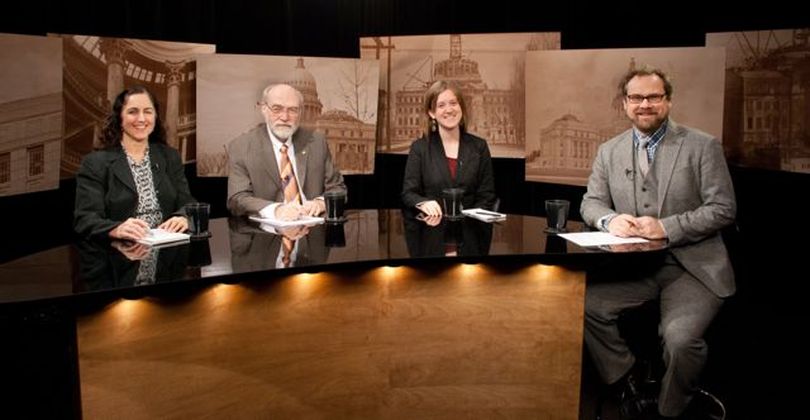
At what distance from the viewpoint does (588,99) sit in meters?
4.75

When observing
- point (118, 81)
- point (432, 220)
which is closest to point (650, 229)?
point (432, 220)

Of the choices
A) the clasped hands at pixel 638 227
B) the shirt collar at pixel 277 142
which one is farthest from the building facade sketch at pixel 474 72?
the clasped hands at pixel 638 227

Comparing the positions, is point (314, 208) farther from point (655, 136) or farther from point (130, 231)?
point (655, 136)

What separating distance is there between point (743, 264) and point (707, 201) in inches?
51.2

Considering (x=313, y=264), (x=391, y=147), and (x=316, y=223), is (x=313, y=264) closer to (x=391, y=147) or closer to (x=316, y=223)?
(x=316, y=223)

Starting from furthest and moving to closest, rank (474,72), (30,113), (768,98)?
(474,72)
(768,98)
(30,113)

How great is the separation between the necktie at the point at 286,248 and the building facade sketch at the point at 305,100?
77.2 inches

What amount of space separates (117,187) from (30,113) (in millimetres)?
739

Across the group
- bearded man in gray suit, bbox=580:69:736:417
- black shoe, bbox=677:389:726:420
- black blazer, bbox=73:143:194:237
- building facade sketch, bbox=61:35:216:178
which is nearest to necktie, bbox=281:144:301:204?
black blazer, bbox=73:143:194:237

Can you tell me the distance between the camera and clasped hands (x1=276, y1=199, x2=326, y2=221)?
3.40 metres

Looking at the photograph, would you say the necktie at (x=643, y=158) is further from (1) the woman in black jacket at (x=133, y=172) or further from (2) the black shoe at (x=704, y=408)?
(1) the woman in black jacket at (x=133, y=172)

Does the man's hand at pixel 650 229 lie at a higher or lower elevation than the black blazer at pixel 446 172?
lower

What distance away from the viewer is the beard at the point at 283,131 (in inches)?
159

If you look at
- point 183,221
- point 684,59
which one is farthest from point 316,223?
point 684,59
